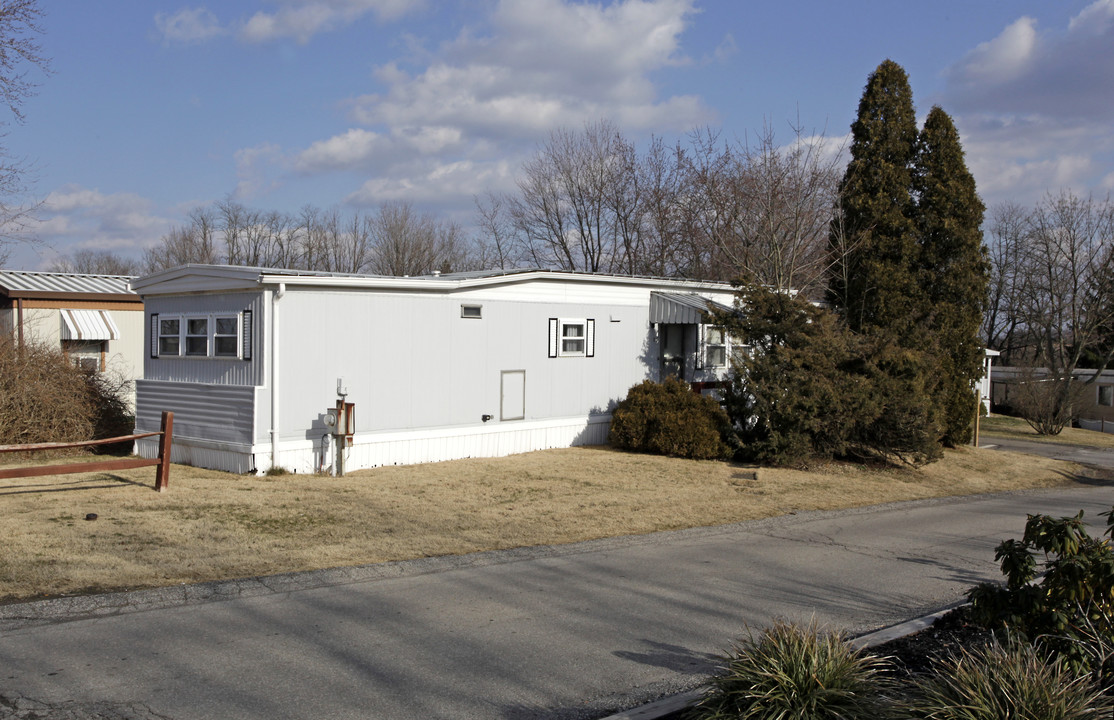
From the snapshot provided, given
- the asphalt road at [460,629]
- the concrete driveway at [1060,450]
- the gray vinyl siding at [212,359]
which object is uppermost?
the gray vinyl siding at [212,359]

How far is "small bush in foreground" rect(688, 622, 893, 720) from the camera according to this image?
3898 millimetres

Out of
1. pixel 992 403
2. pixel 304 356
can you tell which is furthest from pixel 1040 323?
pixel 304 356

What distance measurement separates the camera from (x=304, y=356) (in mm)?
12375

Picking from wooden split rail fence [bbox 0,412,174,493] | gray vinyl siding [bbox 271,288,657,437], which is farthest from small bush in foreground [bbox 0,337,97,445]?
gray vinyl siding [bbox 271,288,657,437]

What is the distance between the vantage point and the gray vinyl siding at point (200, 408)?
12180 millimetres

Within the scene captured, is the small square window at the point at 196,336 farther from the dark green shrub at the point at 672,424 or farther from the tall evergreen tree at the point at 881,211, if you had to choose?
the tall evergreen tree at the point at 881,211

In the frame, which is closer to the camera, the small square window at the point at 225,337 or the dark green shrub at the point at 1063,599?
A: the dark green shrub at the point at 1063,599

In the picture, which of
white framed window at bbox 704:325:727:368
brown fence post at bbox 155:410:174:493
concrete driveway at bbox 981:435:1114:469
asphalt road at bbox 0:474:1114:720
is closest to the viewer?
asphalt road at bbox 0:474:1114:720

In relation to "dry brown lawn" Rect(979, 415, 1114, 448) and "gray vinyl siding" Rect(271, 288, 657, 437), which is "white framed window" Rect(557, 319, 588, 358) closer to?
"gray vinyl siding" Rect(271, 288, 657, 437)

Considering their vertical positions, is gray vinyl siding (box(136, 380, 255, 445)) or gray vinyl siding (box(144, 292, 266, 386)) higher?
gray vinyl siding (box(144, 292, 266, 386))

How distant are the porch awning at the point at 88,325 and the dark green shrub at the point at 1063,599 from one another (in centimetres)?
2142

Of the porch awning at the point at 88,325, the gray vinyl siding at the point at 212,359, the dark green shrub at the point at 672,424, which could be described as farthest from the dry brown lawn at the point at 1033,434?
the porch awning at the point at 88,325

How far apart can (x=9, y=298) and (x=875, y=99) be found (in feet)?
68.9

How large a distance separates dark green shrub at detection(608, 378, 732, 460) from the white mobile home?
1004 mm
